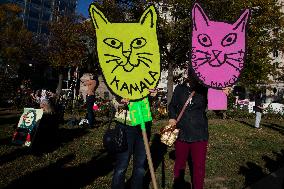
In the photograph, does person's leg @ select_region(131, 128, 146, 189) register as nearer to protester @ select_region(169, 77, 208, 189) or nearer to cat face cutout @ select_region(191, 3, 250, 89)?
protester @ select_region(169, 77, 208, 189)

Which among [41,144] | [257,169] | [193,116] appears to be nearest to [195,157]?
[193,116]

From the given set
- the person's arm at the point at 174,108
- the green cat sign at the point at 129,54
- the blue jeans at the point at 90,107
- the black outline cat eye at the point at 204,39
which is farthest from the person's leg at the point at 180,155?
the blue jeans at the point at 90,107

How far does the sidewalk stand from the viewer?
21.6 feet

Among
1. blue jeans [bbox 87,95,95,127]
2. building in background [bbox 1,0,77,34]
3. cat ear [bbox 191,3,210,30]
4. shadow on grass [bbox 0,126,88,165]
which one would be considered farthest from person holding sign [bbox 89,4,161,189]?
building in background [bbox 1,0,77,34]

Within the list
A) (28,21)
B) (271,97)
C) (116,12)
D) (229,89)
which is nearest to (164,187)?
(229,89)

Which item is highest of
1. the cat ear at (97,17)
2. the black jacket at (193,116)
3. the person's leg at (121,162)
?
the cat ear at (97,17)

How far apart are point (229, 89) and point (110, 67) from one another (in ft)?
4.30

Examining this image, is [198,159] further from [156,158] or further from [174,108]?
[156,158]

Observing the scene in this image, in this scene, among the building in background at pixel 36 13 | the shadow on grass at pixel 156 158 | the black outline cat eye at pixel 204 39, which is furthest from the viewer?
the building in background at pixel 36 13

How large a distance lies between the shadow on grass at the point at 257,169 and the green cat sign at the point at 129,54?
12.1 ft

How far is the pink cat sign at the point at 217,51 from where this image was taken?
13.5 ft

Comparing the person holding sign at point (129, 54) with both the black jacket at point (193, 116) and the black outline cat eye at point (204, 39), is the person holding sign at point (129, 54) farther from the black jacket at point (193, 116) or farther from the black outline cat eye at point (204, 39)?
the black jacket at point (193, 116)

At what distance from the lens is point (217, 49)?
13.6 feet

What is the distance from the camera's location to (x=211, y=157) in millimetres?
8859
